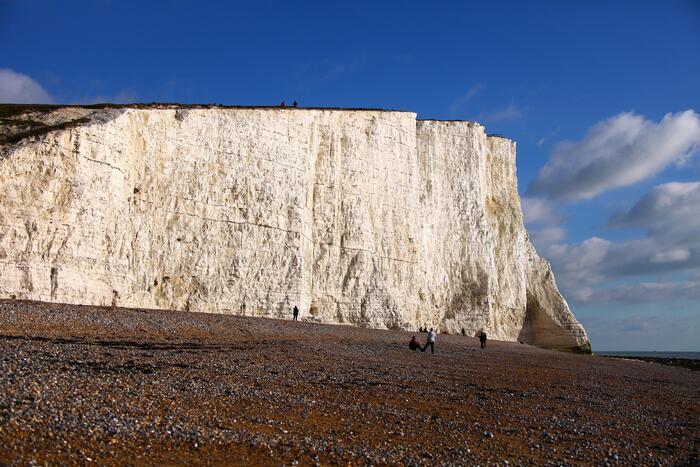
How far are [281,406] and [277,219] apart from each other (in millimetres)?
20082

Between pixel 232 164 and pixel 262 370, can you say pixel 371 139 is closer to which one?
pixel 232 164

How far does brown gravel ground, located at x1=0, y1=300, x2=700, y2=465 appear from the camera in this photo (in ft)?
22.5

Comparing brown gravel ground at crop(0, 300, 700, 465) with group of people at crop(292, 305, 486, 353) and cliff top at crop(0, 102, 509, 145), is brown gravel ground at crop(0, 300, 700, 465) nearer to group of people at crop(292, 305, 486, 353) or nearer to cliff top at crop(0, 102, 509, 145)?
group of people at crop(292, 305, 486, 353)

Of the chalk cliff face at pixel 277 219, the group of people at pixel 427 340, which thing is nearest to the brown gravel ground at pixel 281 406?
the group of people at pixel 427 340

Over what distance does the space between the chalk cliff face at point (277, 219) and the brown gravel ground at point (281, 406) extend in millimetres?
4522

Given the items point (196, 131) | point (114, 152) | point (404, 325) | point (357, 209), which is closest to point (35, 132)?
point (114, 152)

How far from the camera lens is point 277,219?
1137 inches

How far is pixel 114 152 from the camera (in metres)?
23.2

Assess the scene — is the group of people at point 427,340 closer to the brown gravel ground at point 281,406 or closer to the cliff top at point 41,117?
the brown gravel ground at point 281,406

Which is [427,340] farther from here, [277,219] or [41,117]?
[41,117]

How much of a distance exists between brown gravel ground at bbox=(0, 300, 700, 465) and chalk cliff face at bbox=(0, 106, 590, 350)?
452 centimetres

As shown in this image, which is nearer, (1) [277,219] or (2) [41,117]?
(2) [41,117]

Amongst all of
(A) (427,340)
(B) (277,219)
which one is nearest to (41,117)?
(B) (277,219)

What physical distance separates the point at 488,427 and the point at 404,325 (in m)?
23.0
